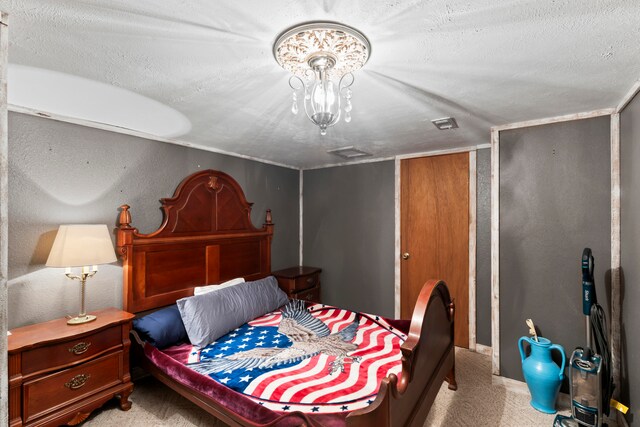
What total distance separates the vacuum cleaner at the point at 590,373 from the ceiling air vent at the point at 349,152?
7.70 ft

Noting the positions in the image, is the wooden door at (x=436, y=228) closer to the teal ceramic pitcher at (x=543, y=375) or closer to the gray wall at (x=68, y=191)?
the teal ceramic pitcher at (x=543, y=375)

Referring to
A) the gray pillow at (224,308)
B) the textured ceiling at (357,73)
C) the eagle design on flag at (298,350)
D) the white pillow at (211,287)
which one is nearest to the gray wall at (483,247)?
the textured ceiling at (357,73)

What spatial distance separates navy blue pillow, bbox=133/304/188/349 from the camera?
8.13 ft

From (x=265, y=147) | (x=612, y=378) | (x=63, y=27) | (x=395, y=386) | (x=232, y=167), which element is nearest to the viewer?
(x=63, y=27)

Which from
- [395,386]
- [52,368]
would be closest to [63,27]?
[52,368]

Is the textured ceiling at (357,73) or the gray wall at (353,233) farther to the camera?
the gray wall at (353,233)

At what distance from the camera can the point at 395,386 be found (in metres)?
1.54

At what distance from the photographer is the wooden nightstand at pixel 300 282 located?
4000mm

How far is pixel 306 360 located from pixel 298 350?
16 centimetres

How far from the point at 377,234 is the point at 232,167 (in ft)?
6.80

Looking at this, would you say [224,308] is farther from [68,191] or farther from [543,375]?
[543,375]

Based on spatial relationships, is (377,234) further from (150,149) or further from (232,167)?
(150,149)

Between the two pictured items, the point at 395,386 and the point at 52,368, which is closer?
the point at 395,386

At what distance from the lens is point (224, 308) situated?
282 cm
